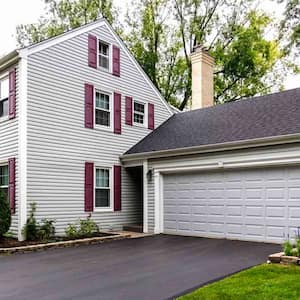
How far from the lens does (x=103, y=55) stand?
45.4 feet

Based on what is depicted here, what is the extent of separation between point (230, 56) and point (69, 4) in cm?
1111

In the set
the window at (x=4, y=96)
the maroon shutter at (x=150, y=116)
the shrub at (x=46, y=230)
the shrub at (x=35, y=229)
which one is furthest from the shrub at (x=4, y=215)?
the maroon shutter at (x=150, y=116)

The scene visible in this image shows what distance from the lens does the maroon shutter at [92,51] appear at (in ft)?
43.1

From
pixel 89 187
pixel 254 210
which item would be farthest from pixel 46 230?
pixel 254 210

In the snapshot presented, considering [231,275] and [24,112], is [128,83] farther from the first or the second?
[231,275]

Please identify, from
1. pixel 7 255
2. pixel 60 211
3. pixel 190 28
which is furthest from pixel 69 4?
pixel 7 255

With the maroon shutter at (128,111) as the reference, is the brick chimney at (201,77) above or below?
above

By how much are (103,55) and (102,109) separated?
2.03 metres

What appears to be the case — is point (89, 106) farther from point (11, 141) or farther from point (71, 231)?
point (71, 231)

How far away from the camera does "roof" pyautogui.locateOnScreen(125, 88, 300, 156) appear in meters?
10.9

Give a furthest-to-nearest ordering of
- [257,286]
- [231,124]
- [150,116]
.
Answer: [150,116] → [231,124] → [257,286]

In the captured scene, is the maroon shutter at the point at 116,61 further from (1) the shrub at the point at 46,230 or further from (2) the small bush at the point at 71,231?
(1) the shrub at the point at 46,230

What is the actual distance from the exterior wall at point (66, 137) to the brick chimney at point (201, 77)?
5028 mm

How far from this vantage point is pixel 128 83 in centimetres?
1439
